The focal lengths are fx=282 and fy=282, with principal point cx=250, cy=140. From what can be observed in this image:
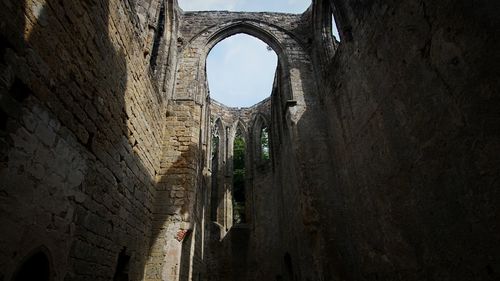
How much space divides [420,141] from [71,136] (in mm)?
3909

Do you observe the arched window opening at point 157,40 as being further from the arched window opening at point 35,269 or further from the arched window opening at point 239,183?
the arched window opening at point 239,183

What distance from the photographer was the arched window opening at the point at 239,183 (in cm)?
1561

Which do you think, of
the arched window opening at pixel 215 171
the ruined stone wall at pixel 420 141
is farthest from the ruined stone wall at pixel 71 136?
the arched window opening at pixel 215 171

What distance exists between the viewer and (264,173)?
46.3ft

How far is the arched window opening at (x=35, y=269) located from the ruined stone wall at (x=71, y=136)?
0.06 meters

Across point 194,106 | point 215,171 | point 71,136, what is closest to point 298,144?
point 194,106

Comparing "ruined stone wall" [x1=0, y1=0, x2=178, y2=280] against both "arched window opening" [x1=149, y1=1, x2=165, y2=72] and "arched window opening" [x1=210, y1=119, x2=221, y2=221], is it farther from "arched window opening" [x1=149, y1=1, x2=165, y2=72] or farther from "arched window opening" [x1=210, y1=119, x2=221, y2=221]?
"arched window opening" [x1=210, y1=119, x2=221, y2=221]

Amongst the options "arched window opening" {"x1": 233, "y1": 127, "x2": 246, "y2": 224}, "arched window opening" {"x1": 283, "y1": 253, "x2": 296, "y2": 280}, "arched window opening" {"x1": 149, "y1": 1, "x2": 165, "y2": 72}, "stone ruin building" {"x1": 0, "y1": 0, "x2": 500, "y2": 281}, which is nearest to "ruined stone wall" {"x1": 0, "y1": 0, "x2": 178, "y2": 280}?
"stone ruin building" {"x1": 0, "y1": 0, "x2": 500, "y2": 281}

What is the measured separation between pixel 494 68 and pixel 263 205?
38.2 ft

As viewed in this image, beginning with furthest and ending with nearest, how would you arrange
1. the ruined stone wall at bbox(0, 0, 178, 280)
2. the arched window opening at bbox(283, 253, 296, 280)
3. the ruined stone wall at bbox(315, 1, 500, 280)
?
the arched window opening at bbox(283, 253, 296, 280)
the ruined stone wall at bbox(315, 1, 500, 280)
the ruined stone wall at bbox(0, 0, 178, 280)

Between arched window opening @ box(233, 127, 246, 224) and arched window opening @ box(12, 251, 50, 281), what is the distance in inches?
500

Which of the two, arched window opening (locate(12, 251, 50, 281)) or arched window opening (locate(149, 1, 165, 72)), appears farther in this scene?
arched window opening (locate(149, 1, 165, 72))

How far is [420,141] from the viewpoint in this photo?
11.3 ft

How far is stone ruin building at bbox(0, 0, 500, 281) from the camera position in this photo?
2303 mm
